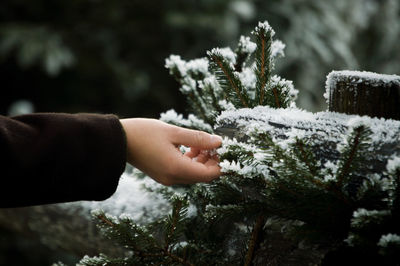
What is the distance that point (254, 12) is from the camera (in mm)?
3975

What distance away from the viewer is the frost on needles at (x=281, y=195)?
2.43 ft

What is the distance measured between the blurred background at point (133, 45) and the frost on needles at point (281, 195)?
2.91 metres

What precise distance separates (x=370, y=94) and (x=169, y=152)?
0.47 metres

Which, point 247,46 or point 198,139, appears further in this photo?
point 247,46

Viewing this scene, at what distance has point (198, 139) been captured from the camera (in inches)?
38.1

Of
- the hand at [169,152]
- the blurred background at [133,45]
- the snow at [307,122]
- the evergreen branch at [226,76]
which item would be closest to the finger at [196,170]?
the hand at [169,152]

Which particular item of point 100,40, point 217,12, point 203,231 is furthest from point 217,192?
point 100,40

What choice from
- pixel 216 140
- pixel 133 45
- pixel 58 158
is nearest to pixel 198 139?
pixel 216 140

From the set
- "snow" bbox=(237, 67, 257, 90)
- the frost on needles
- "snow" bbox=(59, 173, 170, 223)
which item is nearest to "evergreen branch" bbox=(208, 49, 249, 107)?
the frost on needles

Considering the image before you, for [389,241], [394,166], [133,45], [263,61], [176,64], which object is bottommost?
[389,241]

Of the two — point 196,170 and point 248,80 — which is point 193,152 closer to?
point 196,170

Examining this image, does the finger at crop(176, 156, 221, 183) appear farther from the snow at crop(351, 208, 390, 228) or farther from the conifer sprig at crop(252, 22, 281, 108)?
the snow at crop(351, 208, 390, 228)

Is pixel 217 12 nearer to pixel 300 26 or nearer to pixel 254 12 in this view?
pixel 254 12

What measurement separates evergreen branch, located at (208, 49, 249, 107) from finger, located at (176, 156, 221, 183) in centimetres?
21
